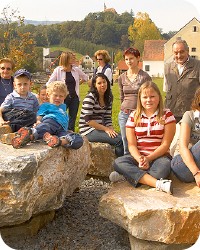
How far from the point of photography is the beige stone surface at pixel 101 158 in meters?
5.88

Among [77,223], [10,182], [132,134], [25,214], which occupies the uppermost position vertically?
[132,134]

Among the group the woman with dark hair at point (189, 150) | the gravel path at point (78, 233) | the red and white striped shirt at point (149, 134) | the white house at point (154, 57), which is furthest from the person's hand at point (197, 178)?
the white house at point (154, 57)

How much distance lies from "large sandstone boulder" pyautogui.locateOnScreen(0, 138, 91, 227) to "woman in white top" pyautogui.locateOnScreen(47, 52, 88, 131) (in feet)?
7.64

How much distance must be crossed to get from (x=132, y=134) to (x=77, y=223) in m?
1.31

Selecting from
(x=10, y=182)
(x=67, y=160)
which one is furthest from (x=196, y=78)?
(x=10, y=182)

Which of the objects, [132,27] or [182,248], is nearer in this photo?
[182,248]

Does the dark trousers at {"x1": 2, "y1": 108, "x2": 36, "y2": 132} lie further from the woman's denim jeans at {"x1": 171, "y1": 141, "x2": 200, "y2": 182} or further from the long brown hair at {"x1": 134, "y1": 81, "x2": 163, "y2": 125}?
the woman's denim jeans at {"x1": 171, "y1": 141, "x2": 200, "y2": 182}

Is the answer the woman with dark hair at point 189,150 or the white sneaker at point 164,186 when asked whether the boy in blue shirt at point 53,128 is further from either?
the woman with dark hair at point 189,150

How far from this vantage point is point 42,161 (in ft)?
13.0

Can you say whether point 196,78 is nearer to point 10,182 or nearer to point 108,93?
point 108,93

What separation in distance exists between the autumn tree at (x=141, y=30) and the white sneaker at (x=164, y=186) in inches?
811

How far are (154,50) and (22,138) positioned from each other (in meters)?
27.2

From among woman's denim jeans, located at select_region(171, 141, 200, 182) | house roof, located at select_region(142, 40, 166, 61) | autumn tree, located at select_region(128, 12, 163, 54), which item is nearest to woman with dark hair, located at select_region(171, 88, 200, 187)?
woman's denim jeans, located at select_region(171, 141, 200, 182)

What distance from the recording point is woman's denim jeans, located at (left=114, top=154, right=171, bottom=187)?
4270 millimetres
